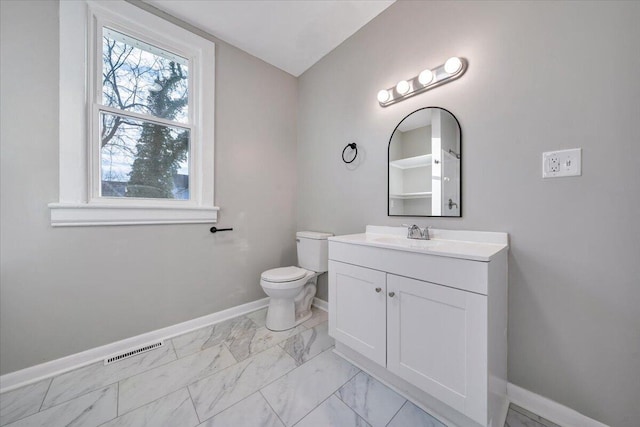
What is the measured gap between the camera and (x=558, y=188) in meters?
1.04

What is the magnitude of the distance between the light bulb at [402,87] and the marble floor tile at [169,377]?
214 centimetres

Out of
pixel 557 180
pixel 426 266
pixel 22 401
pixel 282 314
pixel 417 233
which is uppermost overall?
pixel 557 180

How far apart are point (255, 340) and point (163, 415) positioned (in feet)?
2.22

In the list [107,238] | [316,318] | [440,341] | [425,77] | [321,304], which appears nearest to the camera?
[440,341]

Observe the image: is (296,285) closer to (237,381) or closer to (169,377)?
(237,381)

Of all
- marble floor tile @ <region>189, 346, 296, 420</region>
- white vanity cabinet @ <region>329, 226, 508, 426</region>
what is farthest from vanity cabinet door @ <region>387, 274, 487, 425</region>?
marble floor tile @ <region>189, 346, 296, 420</region>

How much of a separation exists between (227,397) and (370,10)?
2.73 meters

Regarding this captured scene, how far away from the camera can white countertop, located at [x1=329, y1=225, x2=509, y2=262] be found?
0.98m

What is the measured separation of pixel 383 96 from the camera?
1.66 meters

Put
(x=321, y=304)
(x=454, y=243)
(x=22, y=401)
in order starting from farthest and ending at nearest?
(x=321, y=304)
(x=454, y=243)
(x=22, y=401)

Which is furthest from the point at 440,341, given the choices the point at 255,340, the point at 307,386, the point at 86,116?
the point at 86,116

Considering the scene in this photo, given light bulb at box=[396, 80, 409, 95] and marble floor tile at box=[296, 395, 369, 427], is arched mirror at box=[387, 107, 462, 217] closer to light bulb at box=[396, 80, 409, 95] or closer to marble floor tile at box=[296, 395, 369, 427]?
light bulb at box=[396, 80, 409, 95]

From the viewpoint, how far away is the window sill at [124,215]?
1365 mm

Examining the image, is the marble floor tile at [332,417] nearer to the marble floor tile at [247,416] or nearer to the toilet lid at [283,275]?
the marble floor tile at [247,416]
